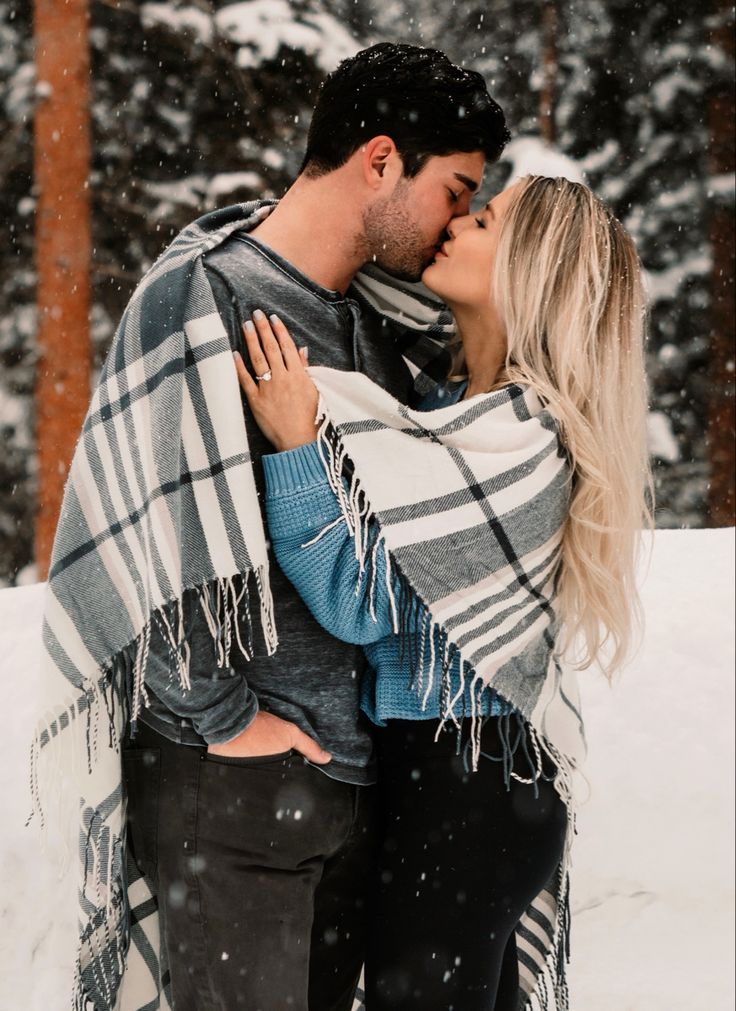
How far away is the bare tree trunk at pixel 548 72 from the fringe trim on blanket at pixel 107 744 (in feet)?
22.4

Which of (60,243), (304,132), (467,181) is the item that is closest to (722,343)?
(304,132)

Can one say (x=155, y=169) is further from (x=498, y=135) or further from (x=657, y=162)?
(x=498, y=135)

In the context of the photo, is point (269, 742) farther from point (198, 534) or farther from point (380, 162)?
point (380, 162)

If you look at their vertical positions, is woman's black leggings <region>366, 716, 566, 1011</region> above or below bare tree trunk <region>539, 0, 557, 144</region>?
below

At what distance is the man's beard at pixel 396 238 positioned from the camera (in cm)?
209

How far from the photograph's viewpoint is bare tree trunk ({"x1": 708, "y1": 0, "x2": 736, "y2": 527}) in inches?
282

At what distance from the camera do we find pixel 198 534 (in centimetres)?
178

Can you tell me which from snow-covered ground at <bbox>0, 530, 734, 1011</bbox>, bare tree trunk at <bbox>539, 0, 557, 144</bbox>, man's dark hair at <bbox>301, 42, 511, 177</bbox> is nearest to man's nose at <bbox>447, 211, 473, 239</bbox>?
man's dark hair at <bbox>301, 42, 511, 177</bbox>

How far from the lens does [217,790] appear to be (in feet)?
5.98

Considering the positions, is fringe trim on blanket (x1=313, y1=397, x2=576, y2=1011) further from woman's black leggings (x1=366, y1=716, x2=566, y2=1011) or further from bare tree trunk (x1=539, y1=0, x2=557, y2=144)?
bare tree trunk (x1=539, y1=0, x2=557, y2=144)

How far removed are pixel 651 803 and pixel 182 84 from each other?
234 inches

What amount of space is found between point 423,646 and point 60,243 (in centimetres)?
548

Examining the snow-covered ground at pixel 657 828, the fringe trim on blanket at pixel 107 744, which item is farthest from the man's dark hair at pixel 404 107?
the snow-covered ground at pixel 657 828

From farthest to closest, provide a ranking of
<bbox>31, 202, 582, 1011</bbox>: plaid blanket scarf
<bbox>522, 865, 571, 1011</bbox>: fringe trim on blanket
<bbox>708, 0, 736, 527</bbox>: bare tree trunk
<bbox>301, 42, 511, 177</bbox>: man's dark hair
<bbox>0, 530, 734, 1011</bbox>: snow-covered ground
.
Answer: <bbox>708, 0, 736, 527</bbox>: bare tree trunk, <bbox>0, 530, 734, 1011</bbox>: snow-covered ground, <bbox>522, 865, 571, 1011</bbox>: fringe trim on blanket, <bbox>301, 42, 511, 177</bbox>: man's dark hair, <bbox>31, 202, 582, 1011</bbox>: plaid blanket scarf
